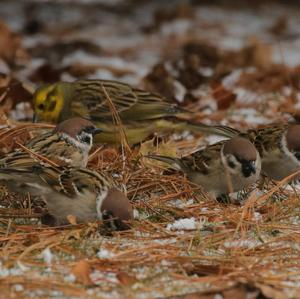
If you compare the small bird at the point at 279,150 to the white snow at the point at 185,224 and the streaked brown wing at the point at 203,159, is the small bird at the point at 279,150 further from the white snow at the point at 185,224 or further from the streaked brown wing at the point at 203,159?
the white snow at the point at 185,224

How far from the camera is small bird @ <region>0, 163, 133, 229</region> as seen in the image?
498cm

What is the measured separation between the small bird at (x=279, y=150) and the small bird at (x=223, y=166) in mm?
341

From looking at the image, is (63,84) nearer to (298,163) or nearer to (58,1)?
(298,163)

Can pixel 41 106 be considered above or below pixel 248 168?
below

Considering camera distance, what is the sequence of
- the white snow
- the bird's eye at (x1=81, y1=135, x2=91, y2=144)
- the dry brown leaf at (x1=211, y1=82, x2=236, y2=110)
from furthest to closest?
the dry brown leaf at (x1=211, y1=82, x2=236, y2=110) → the bird's eye at (x1=81, y1=135, x2=91, y2=144) → the white snow

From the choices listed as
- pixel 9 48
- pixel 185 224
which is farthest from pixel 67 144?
pixel 9 48

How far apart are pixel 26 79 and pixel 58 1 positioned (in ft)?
13.2

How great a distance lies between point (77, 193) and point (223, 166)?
1071 millimetres

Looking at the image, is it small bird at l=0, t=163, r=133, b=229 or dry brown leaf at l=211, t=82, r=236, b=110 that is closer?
small bird at l=0, t=163, r=133, b=229

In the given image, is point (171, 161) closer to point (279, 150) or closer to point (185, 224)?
point (279, 150)

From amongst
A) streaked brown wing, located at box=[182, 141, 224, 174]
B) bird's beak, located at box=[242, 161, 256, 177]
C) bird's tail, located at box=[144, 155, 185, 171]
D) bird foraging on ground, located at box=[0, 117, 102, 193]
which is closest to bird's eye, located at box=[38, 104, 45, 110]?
bird foraging on ground, located at box=[0, 117, 102, 193]

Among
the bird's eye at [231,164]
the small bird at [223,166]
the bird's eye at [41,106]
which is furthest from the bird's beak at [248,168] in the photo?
the bird's eye at [41,106]

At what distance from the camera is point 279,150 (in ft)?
19.8

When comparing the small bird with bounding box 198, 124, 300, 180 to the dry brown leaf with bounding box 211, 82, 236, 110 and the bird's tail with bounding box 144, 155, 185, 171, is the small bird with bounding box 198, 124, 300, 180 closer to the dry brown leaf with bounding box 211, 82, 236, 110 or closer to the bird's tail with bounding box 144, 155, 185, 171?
the bird's tail with bounding box 144, 155, 185, 171
